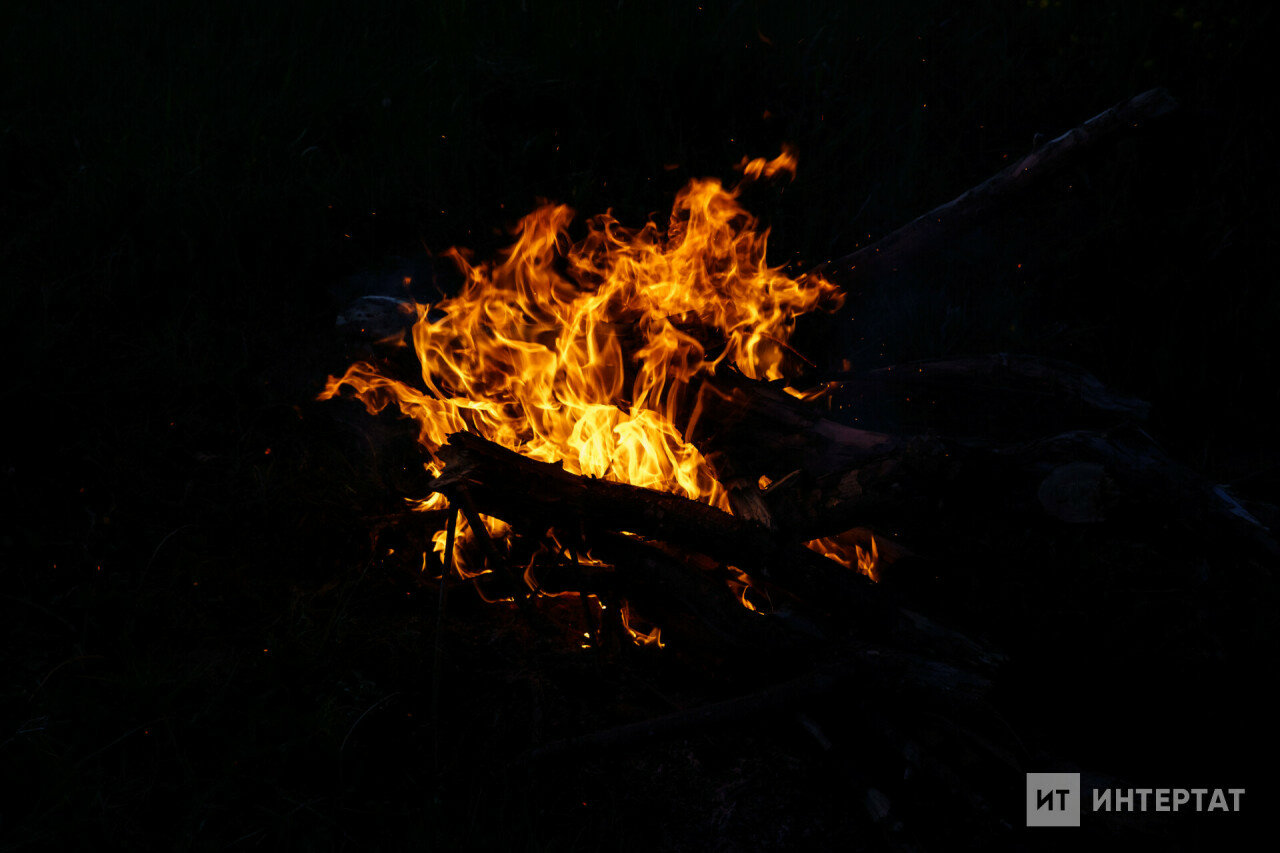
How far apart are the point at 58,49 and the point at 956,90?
613cm

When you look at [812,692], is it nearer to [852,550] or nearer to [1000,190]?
[852,550]

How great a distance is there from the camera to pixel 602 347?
3637 mm

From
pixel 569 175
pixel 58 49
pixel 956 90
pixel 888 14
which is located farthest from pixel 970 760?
pixel 58 49

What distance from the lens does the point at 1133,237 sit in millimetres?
4547

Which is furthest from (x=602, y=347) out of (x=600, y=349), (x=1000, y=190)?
(x=1000, y=190)

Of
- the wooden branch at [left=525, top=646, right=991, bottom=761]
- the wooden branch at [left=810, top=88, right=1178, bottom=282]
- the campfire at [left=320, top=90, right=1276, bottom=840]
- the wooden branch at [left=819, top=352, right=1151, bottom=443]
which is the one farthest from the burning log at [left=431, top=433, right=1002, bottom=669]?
the wooden branch at [left=810, top=88, right=1178, bottom=282]

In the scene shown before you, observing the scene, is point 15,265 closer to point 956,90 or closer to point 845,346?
point 845,346

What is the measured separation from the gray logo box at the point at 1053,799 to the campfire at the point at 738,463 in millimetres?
116

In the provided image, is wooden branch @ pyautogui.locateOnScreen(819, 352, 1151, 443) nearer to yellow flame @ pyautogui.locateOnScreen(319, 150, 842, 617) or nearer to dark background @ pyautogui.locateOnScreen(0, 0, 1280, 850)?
yellow flame @ pyautogui.locateOnScreen(319, 150, 842, 617)

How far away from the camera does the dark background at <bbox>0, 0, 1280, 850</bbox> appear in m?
2.51

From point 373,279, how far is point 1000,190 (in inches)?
129

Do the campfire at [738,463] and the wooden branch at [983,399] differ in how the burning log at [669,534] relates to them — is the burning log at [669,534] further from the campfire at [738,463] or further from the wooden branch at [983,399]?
the wooden branch at [983,399]

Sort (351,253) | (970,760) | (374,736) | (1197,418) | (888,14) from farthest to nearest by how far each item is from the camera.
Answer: (888,14)
(351,253)
(1197,418)
(374,736)
(970,760)

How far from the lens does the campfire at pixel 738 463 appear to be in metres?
2.60
